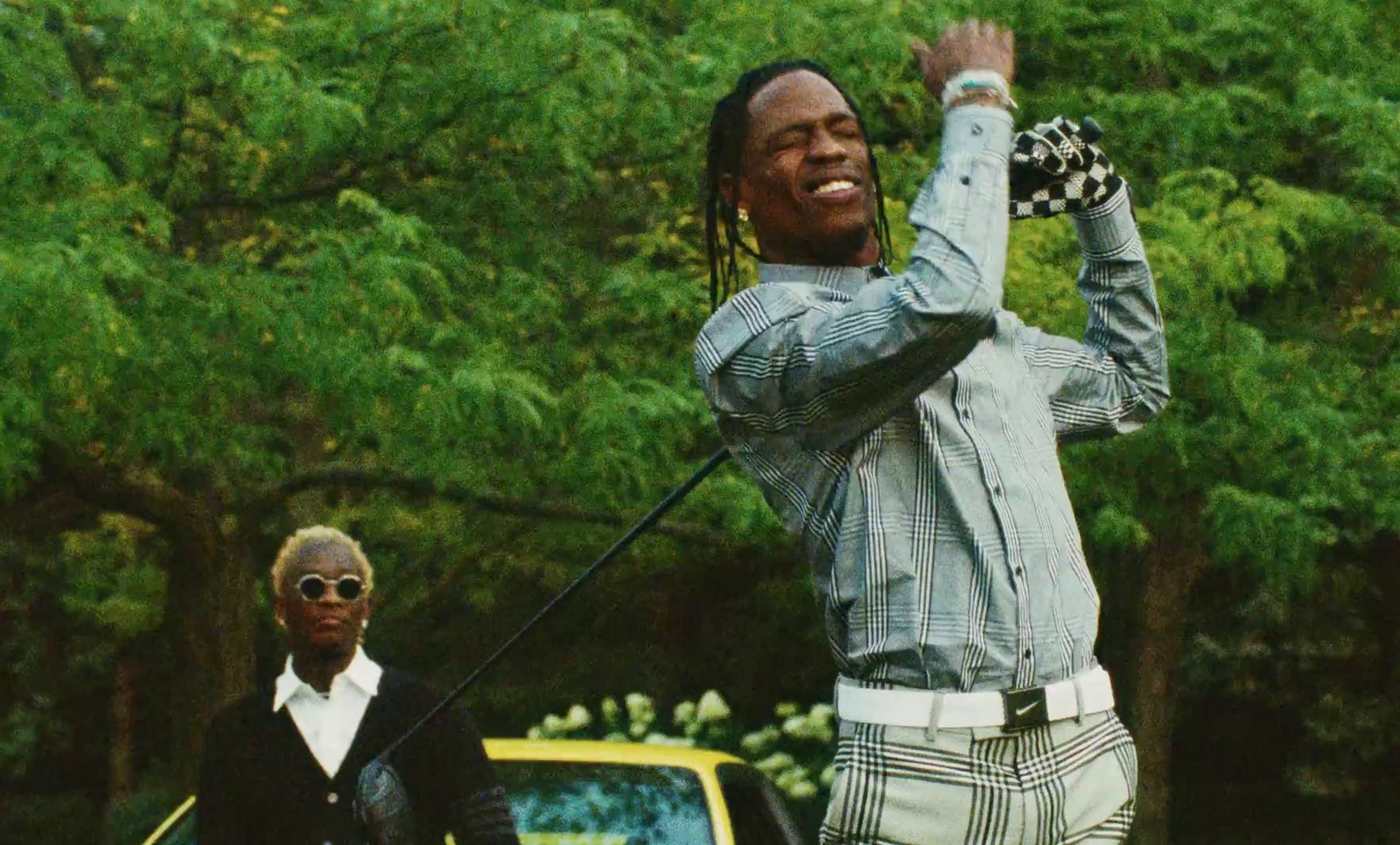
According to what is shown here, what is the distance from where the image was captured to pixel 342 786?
434 centimetres

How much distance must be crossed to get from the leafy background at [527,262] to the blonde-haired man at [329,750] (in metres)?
3.40

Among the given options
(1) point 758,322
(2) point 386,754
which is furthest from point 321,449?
(1) point 758,322

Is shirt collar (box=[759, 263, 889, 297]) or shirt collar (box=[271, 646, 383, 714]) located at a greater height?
shirt collar (box=[759, 263, 889, 297])

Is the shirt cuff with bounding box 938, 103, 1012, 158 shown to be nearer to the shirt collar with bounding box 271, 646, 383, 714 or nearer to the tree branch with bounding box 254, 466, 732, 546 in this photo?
the shirt collar with bounding box 271, 646, 383, 714

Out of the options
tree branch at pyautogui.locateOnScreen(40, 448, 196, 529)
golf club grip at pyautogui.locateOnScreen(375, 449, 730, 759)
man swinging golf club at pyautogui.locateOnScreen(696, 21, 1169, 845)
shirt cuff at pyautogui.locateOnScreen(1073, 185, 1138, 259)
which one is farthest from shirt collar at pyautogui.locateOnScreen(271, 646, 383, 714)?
tree branch at pyautogui.locateOnScreen(40, 448, 196, 529)

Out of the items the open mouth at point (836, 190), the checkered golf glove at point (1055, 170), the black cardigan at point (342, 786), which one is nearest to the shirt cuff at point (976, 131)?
the open mouth at point (836, 190)

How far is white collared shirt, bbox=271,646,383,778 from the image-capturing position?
4.40 m

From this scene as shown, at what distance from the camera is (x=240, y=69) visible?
28.4 feet

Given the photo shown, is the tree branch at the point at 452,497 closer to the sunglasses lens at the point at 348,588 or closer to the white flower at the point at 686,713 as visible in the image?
the white flower at the point at 686,713

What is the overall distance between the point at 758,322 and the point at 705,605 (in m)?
16.4

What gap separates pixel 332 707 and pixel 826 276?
80.6 inches

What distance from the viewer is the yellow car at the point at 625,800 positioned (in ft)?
18.1

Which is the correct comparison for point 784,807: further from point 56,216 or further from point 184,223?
point 184,223

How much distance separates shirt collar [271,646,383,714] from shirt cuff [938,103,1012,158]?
2247 mm
